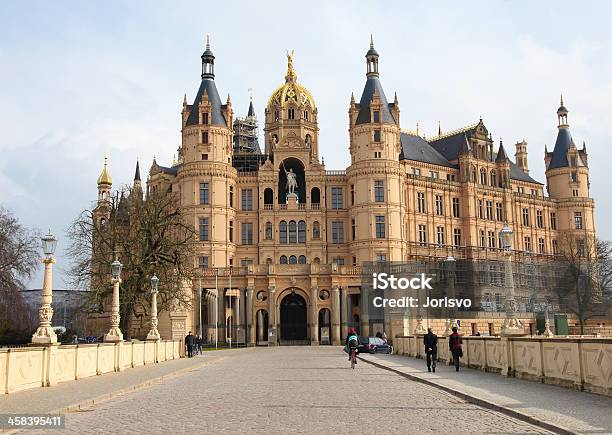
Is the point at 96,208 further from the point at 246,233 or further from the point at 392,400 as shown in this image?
the point at 392,400

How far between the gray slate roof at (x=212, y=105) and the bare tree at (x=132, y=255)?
3059 centimetres

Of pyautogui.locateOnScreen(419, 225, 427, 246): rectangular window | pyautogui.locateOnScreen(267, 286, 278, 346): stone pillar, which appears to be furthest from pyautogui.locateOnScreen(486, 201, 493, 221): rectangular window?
pyautogui.locateOnScreen(267, 286, 278, 346): stone pillar

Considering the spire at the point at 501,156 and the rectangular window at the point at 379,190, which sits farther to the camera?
the spire at the point at 501,156

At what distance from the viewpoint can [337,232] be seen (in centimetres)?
8456

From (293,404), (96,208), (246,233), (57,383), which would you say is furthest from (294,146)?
(293,404)

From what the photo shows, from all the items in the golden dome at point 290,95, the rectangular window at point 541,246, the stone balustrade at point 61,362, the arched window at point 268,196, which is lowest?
the stone balustrade at point 61,362

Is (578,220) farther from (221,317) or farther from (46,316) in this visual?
(46,316)

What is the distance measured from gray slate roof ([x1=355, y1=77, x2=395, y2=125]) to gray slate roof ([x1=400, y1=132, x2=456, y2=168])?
8205mm

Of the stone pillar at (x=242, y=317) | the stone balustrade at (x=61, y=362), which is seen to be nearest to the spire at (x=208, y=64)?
the stone pillar at (x=242, y=317)

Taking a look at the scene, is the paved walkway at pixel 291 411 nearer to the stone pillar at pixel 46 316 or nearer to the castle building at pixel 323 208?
the stone pillar at pixel 46 316

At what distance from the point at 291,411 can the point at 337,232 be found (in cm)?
7039

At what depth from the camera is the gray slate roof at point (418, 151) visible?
9219 centimetres

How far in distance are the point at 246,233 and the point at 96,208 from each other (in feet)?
98.1

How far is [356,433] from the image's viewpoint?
36.9 ft
